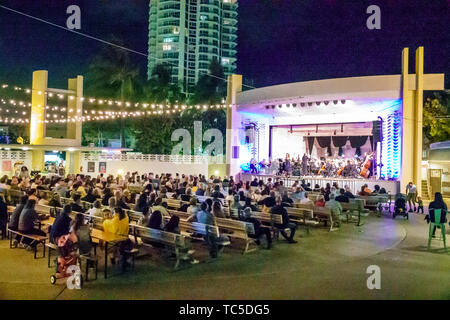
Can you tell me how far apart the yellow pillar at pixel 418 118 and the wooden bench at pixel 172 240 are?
13865 mm

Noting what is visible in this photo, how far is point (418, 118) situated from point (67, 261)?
16.3 m

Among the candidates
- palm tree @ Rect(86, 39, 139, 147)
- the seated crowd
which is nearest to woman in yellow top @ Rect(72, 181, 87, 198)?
the seated crowd

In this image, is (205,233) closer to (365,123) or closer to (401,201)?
(401,201)

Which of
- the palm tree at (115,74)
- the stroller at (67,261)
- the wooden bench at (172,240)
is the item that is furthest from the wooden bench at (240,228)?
the palm tree at (115,74)

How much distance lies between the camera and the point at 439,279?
20.2 feet

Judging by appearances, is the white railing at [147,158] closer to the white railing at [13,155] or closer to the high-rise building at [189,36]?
the white railing at [13,155]

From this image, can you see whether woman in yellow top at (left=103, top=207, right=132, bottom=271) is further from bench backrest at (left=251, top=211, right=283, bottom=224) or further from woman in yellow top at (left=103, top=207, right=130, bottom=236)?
bench backrest at (left=251, top=211, right=283, bottom=224)

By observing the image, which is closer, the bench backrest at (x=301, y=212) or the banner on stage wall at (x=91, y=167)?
the bench backrest at (x=301, y=212)

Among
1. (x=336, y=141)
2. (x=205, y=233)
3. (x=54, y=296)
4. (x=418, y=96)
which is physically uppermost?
(x=418, y=96)

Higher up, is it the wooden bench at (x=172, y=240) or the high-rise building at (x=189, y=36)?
the high-rise building at (x=189, y=36)

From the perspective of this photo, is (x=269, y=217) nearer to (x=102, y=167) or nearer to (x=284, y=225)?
(x=284, y=225)

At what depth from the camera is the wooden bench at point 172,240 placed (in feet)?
21.7

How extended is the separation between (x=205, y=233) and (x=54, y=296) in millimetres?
3114
